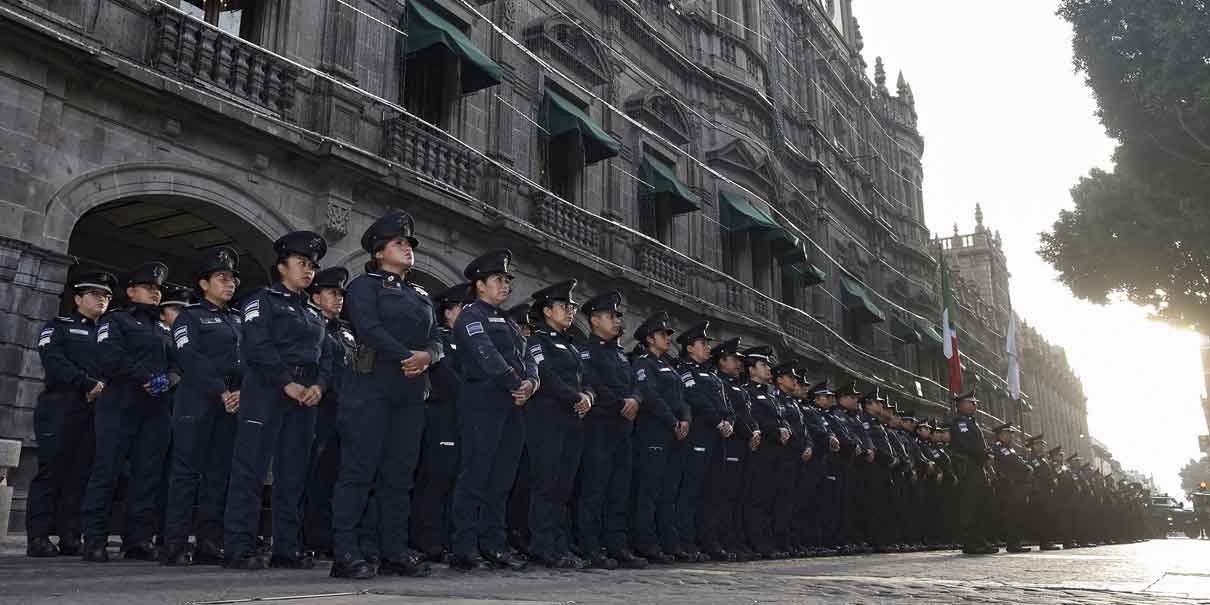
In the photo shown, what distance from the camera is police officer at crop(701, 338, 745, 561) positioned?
8438 millimetres

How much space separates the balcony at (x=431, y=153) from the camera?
11.8 meters

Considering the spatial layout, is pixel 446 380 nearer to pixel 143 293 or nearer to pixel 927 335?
pixel 143 293

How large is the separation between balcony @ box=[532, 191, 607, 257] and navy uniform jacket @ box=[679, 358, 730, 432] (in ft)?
20.9

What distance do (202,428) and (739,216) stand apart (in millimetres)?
14748

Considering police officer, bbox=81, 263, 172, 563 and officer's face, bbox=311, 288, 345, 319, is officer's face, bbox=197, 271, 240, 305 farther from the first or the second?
police officer, bbox=81, 263, 172, 563

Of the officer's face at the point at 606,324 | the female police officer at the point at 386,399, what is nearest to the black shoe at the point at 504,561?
the female police officer at the point at 386,399

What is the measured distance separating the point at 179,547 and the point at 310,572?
884 mm

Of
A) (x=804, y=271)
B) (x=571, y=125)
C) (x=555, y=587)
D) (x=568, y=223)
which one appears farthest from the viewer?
(x=804, y=271)

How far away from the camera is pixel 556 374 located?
244 inches

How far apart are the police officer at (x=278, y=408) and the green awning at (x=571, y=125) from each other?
32.2 ft

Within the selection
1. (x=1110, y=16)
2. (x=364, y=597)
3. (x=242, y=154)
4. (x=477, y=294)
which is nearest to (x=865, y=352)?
(x=1110, y=16)

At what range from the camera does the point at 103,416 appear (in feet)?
19.6

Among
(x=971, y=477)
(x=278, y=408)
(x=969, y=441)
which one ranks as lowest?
(x=971, y=477)

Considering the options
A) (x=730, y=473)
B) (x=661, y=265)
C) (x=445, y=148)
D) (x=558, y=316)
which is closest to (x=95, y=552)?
(x=558, y=316)
